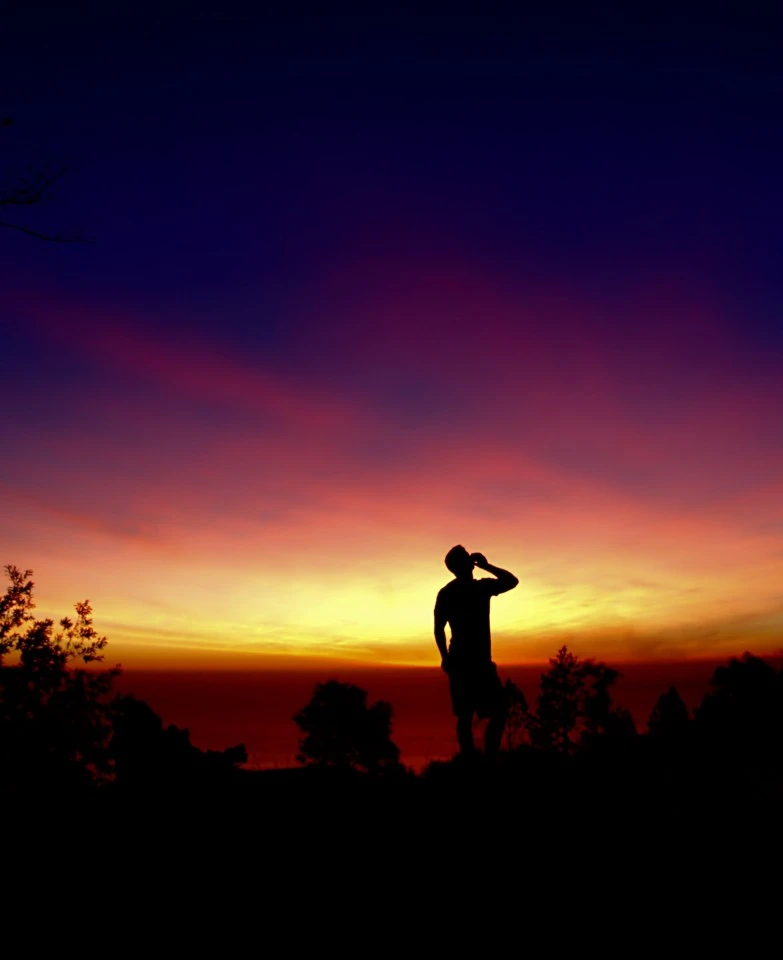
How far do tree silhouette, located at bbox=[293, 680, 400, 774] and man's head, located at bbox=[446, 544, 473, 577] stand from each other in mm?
56518

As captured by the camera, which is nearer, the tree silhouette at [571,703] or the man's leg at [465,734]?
the man's leg at [465,734]

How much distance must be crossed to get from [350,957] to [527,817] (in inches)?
135

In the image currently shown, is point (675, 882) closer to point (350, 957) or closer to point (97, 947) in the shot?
point (350, 957)

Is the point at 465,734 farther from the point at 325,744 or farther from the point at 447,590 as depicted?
the point at 325,744

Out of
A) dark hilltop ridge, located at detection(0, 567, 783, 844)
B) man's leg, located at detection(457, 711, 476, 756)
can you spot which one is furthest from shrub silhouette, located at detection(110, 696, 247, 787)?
man's leg, located at detection(457, 711, 476, 756)

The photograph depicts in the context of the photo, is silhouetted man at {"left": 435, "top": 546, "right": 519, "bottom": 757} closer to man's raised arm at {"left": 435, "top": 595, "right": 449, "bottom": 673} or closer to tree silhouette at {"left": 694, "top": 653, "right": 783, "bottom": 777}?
man's raised arm at {"left": 435, "top": 595, "right": 449, "bottom": 673}

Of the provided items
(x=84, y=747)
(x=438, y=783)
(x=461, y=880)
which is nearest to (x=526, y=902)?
(x=461, y=880)

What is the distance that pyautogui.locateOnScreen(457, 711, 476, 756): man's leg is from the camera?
977cm

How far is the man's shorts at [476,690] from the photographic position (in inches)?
381

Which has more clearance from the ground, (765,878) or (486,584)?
(486,584)

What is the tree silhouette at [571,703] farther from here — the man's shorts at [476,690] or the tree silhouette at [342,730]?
the man's shorts at [476,690]

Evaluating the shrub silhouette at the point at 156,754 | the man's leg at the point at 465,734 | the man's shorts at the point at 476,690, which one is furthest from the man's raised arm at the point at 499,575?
the shrub silhouette at the point at 156,754

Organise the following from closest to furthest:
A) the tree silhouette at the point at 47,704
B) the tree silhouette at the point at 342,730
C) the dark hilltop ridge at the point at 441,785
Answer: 1. the dark hilltop ridge at the point at 441,785
2. the tree silhouette at the point at 47,704
3. the tree silhouette at the point at 342,730

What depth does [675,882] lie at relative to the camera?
20.1 ft
